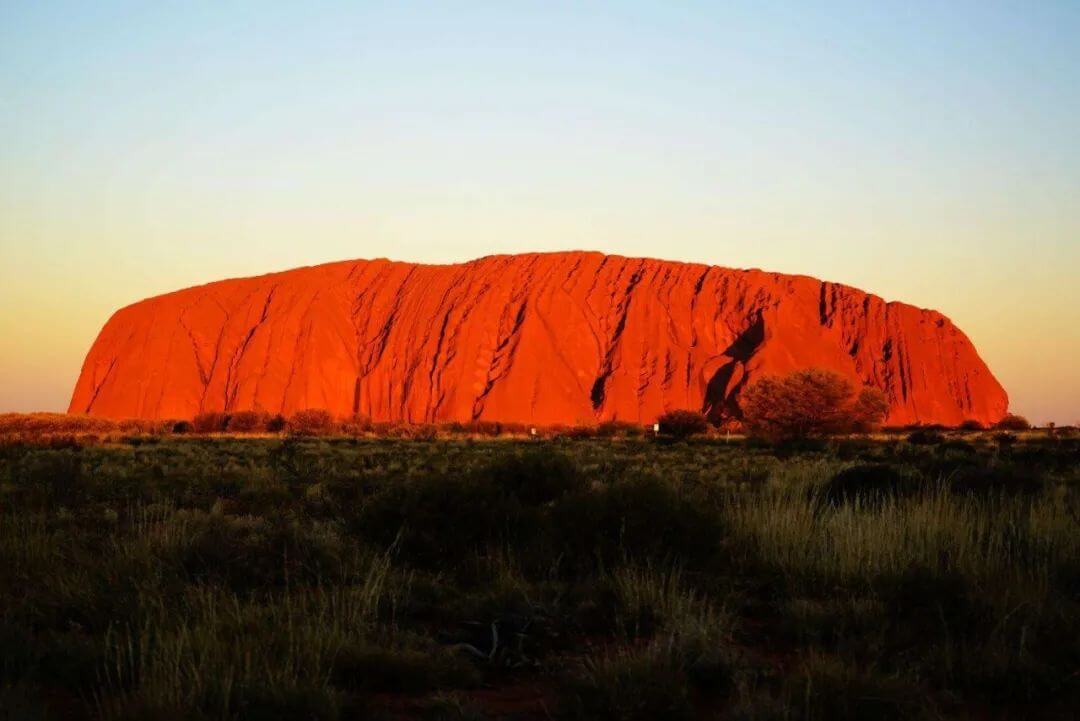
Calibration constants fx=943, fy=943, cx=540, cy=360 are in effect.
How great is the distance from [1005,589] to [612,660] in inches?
136

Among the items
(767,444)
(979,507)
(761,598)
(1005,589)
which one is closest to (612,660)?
(761,598)

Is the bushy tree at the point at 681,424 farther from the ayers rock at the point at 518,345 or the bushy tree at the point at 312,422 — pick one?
the bushy tree at the point at 312,422

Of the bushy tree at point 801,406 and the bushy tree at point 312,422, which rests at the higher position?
the bushy tree at point 801,406

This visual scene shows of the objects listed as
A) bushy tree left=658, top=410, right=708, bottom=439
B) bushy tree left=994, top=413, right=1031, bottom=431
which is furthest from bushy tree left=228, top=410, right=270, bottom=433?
bushy tree left=994, top=413, right=1031, bottom=431

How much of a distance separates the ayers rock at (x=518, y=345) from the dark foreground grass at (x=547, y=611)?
6719 centimetres

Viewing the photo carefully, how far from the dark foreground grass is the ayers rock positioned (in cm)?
6719

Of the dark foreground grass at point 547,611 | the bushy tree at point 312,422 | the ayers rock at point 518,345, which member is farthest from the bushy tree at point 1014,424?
the dark foreground grass at point 547,611

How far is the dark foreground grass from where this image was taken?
489cm

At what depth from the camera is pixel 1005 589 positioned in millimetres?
7074

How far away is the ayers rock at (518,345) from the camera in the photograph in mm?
82500

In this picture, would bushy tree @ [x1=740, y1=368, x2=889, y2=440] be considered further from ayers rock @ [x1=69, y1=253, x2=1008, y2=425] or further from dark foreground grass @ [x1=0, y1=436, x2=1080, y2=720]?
dark foreground grass @ [x1=0, y1=436, x2=1080, y2=720]

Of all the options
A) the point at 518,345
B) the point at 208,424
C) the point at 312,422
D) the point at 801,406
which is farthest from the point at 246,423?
the point at 801,406

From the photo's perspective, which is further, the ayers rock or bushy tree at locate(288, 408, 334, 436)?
the ayers rock

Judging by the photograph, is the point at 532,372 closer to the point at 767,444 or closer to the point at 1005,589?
the point at 767,444
